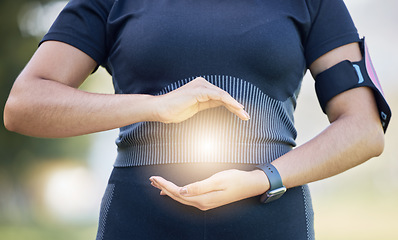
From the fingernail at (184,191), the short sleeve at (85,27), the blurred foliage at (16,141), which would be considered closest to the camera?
the fingernail at (184,191)

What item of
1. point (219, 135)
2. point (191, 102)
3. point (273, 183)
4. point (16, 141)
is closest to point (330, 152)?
point (273, 183)

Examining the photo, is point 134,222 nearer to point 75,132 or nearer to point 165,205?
point 165,205

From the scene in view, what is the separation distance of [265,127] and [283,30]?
0.87 ft

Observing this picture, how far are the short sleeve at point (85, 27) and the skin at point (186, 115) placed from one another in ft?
0.07

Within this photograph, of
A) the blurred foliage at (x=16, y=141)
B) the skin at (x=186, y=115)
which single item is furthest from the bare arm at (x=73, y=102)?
the blurred foliage at (x=16, y=141)

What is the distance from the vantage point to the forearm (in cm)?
109

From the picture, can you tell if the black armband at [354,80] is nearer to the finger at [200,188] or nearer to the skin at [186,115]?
the skin at [186,115]

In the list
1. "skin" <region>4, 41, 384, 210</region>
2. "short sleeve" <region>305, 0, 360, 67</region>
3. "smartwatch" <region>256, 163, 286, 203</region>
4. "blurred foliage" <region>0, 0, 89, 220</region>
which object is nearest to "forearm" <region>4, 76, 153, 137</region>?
"skin" <region>4, 41, 384, 210</region>

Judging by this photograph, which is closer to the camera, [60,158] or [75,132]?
[75,132]

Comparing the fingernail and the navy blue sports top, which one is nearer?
the fingernail

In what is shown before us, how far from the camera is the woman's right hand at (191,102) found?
99 centimetres

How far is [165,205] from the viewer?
1118 mm

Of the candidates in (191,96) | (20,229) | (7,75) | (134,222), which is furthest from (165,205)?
(7,75)

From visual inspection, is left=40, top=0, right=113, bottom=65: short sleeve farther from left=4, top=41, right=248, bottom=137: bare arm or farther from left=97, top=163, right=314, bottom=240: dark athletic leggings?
left=97, top=163, right=314, bottom=240: dark athletic leggings
